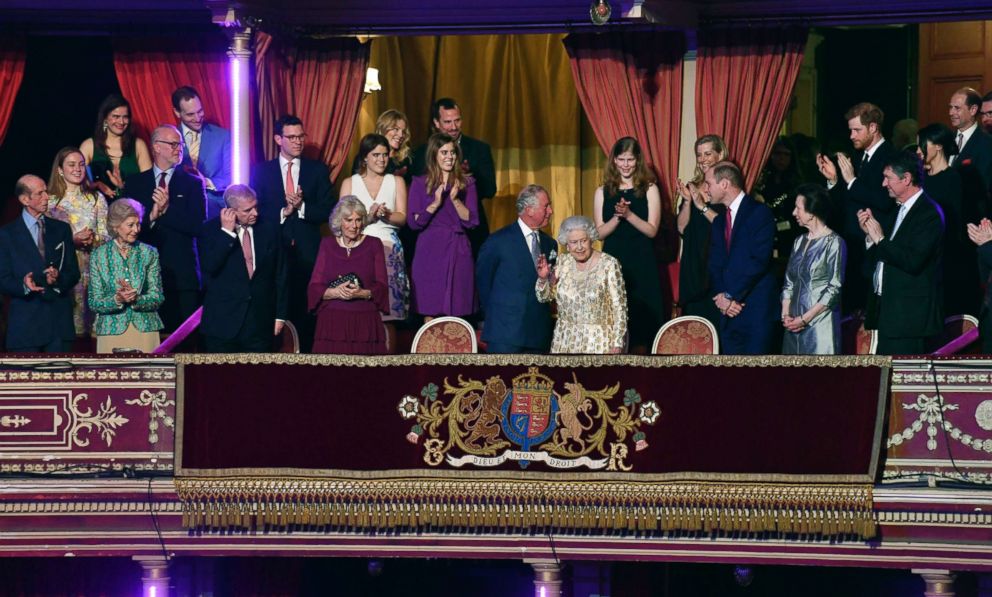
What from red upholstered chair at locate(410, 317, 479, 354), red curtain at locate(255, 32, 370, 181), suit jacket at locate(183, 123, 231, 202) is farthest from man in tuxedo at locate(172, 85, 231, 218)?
red upholstered chair at locate(410, 317, 479, 354)

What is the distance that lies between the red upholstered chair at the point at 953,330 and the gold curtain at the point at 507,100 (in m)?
4.08

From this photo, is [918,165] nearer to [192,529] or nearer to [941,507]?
[941,507]

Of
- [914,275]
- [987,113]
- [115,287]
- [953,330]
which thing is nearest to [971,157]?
[987,113]

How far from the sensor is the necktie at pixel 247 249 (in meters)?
10.6

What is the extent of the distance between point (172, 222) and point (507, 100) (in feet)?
11.6

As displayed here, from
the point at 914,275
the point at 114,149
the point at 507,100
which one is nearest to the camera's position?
the point at 914,275

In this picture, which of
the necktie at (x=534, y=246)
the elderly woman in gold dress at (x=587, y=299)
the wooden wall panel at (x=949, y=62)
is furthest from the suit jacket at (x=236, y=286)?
the wooden wall panel at (x=949, y=62)

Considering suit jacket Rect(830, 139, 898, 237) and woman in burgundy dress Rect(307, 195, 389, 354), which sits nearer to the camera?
woman in burgundy dress Rect(307, 195, 389, 354)

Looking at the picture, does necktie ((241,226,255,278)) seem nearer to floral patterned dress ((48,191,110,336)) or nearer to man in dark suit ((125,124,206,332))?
man in dark suit ((125,124,206,332))

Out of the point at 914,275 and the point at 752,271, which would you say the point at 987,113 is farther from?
the point at 752,271

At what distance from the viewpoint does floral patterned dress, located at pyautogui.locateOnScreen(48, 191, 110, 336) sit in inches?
441

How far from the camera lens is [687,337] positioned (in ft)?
33.7

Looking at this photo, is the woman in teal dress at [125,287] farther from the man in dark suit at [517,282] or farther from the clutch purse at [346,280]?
the man in dark suit at [517,282]

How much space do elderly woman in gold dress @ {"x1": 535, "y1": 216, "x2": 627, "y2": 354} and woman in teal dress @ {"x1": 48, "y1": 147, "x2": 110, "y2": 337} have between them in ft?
9.06
